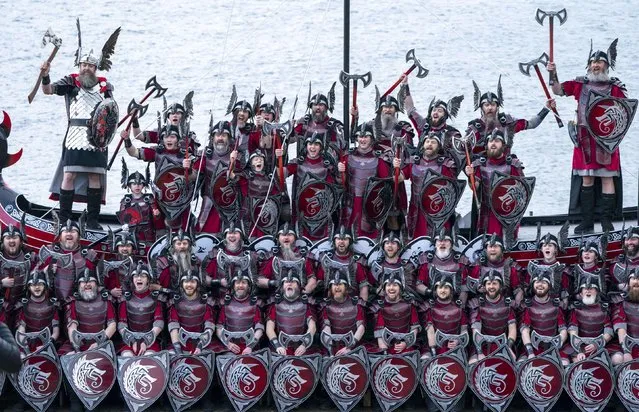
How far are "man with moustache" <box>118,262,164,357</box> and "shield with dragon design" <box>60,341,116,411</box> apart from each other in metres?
0.19

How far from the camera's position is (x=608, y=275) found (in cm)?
2205

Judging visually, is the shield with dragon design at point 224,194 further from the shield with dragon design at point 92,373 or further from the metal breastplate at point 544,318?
the metal breastplate at point 544,318

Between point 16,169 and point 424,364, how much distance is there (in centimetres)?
711

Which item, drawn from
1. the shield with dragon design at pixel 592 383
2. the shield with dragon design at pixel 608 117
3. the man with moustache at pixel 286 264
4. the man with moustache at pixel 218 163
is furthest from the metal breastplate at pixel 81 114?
the shield with dragon design at pixel 592 383

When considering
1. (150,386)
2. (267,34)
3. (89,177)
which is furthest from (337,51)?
(150,386)

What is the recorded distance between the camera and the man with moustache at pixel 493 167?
22.2 meters

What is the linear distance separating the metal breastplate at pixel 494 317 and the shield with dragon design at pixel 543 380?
1.48 feet

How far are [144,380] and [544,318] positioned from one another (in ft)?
10.4

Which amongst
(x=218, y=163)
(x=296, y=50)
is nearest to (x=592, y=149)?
(x=218, y=163)

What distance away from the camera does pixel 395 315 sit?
2170cm

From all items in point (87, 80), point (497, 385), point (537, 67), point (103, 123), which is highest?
point (537, 67)

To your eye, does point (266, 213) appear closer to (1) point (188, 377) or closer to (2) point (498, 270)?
(1) point (188, 377)

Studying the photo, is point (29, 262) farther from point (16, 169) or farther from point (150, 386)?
point (16, 169)

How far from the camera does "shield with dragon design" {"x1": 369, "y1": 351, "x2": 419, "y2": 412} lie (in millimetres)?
21453
